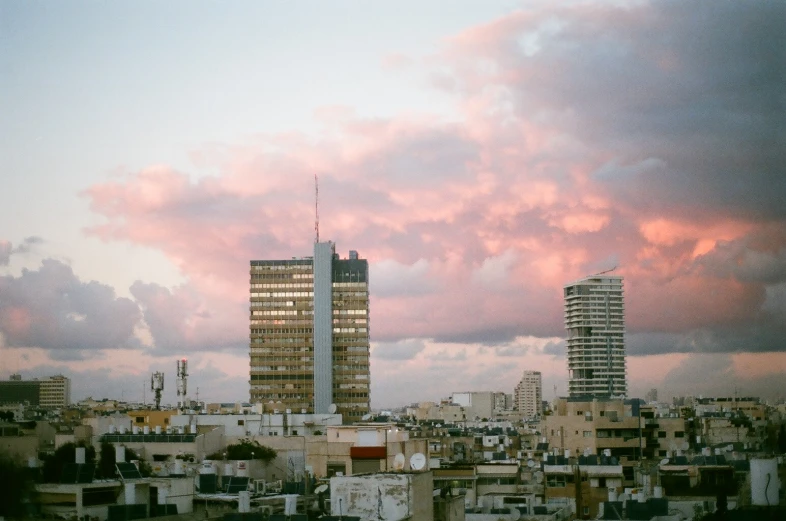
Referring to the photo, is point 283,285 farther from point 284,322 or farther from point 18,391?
point 18,391

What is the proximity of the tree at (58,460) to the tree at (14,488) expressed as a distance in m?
3.58

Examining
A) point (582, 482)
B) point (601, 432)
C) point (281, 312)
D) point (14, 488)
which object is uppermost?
point (281, 312)

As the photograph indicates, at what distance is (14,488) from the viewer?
19.5 meters

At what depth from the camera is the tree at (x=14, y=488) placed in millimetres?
19125

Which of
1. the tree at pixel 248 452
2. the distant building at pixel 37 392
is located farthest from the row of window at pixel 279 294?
the tree at pixel 248 452

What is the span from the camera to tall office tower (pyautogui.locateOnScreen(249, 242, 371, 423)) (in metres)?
114

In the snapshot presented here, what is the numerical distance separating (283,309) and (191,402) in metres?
25.7

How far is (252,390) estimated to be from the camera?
116750 mm

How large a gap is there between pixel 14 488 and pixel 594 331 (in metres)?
159

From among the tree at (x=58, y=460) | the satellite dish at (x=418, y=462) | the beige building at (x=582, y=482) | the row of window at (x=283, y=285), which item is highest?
the row of window at (x=283, y=285)

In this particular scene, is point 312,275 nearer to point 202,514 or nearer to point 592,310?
point 592,310

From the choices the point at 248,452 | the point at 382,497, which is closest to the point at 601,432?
the point at 248,452

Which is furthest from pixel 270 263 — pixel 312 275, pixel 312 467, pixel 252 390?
pixel 312 467

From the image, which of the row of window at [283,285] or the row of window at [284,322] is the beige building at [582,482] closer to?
the row of window at [284,322]
